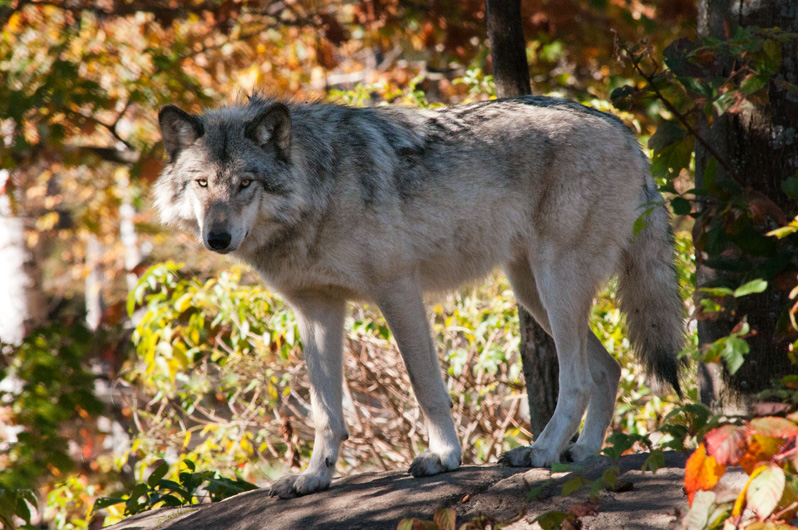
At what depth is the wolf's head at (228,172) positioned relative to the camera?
3.47m

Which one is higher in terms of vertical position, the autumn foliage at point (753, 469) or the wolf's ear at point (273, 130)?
the wolf's ear at point (273, 130)

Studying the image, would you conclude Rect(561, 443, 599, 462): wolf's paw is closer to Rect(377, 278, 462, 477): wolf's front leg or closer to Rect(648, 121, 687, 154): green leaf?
Rect(377, 278, 462, 477): wolf's front leg

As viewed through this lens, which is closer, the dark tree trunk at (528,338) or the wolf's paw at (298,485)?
the wolf's paw at (298,485)

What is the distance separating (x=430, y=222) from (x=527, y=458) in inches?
49.7

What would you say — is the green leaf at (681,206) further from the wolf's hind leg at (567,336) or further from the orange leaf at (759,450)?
the wolf's hind leg at (567,336)

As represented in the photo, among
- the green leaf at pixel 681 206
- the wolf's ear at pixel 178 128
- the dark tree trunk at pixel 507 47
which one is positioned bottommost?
the green leaf at pixel 681 206

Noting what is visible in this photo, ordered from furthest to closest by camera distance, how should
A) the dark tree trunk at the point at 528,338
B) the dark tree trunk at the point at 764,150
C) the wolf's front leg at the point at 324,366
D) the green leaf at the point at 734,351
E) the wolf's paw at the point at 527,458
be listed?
the dark tree trunk at the point at 528,338 < the wolf's front leg at the point at 324,366 < the wolf's paw at the point at 527,458 < the dark tree trunk at the point at 764,150 < the green leaf at the point at 734,351

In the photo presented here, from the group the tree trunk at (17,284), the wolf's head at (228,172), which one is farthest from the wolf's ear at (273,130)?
the tree trunk at (17,284)

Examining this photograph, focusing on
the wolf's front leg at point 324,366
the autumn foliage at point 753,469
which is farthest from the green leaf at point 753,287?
the wolf's front leg at point 324,366

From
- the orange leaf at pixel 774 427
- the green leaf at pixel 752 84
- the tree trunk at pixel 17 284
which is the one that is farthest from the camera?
the tree trunk at pixel 17 284

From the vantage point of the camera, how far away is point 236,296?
17.6 ft

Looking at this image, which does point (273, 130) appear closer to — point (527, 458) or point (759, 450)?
point (527, 458)

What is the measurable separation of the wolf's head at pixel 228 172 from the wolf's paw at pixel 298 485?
44.7 inches

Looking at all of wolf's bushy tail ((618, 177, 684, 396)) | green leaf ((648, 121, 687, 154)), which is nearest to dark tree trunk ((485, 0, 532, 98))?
wolf's bushy tail ((618, 177, 684, 396))
